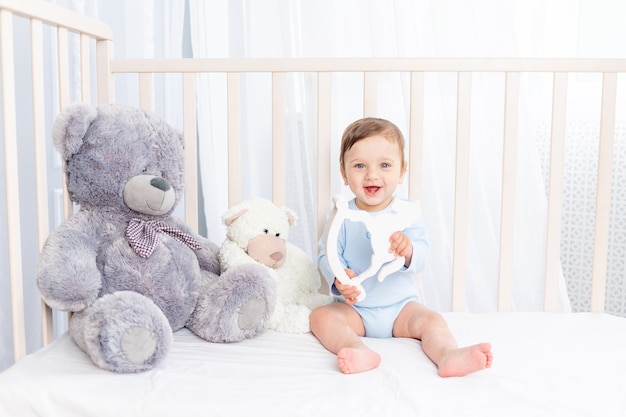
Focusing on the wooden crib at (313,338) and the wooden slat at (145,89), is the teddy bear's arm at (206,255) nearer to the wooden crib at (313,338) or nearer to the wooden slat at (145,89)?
the wooden crib at (313,338)

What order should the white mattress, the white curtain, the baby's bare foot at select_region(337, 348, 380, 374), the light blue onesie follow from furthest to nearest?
the white curtain, the light blue onesie, the baby's bare foot at select_region(337, 348, 380, 374), the white mattress

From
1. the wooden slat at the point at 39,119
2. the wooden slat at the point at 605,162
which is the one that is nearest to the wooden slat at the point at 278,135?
the wooden slat at the point at 39,119

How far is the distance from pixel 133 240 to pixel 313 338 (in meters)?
0.37

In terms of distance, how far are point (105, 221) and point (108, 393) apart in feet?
A: 1.15

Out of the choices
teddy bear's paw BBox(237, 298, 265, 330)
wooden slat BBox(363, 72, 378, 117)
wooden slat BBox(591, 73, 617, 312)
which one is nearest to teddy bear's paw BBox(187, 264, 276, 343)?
teddy bear's paw BBox(237, 298, 265, 330)

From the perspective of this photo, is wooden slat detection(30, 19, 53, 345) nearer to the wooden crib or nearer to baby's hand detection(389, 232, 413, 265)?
the wooden crib

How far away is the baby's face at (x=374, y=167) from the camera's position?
4.00 ft

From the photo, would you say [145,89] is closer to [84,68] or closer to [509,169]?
[84,68]

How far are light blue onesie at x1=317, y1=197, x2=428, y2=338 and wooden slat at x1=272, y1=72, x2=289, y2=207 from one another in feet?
0.61

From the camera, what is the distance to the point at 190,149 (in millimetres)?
1436

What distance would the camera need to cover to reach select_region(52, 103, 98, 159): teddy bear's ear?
113 cm

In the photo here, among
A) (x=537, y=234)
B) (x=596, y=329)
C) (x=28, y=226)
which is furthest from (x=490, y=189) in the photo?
(x=28, y=226)

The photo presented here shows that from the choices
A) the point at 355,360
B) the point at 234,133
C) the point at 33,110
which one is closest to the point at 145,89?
the point at 234,133

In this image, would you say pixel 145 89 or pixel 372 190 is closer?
pixel 372 190
